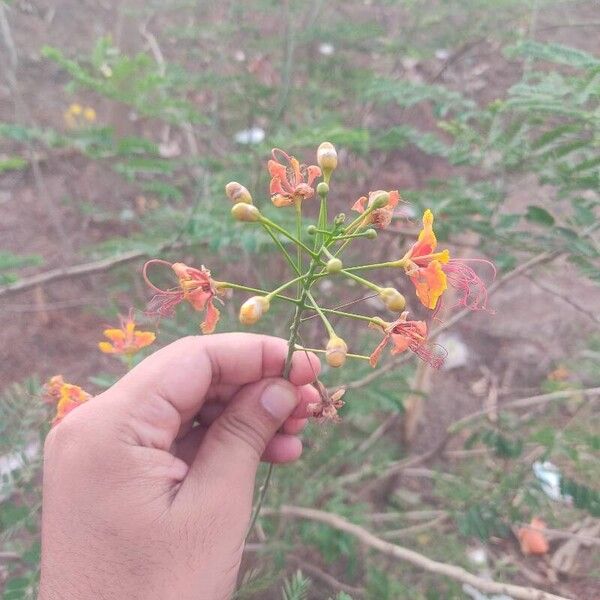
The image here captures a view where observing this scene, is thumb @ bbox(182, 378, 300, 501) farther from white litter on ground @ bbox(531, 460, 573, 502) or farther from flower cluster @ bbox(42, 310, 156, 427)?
white litter on ground @ bbox(531, 460, 573, 502)

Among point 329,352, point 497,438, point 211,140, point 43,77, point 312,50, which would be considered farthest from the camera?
point 43,77

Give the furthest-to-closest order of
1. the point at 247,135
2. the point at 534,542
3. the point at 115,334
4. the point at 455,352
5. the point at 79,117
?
the point at 79,117
the point at 455,352
the point at 247,135
the point at 534,542
the point at 115,334

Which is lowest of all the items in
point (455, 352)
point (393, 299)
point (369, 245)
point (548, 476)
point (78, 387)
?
point (455, 352)

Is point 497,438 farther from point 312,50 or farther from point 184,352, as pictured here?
point 312,50

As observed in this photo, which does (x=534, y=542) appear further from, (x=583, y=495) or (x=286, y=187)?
(x=286, y=187)

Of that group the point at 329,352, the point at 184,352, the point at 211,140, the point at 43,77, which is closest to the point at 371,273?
the point at 211,140

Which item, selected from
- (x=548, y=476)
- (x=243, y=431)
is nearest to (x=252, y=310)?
(x=243, y=431)

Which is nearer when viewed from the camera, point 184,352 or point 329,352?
point 329,352

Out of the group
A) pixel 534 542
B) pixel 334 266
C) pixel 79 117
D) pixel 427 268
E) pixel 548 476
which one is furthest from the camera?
pixel 79 117

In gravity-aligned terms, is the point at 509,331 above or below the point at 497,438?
below
